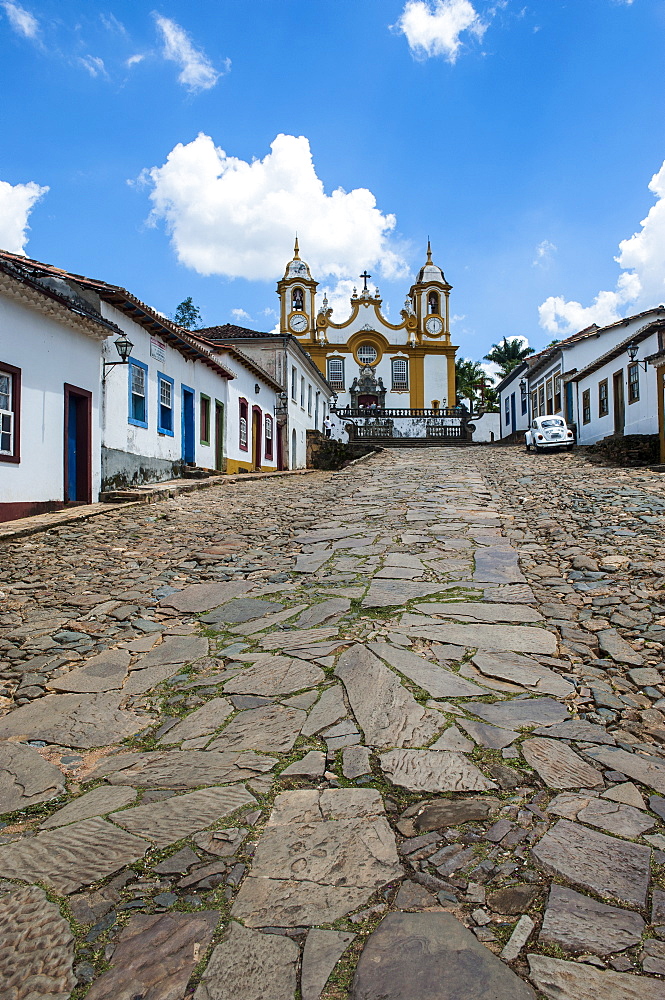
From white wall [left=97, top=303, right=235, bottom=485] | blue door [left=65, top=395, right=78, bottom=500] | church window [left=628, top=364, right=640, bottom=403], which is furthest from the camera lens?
church window [left=628, top=364, right=640, bottom=403]

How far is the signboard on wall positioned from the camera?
15.2m

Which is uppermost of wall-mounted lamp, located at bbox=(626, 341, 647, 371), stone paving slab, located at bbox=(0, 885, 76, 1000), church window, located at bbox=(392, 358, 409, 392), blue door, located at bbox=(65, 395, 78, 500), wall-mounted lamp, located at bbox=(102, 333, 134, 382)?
church window, located at bbox=(392, 358, 409, 392)

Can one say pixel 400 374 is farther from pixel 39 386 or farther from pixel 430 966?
pixel 430 966

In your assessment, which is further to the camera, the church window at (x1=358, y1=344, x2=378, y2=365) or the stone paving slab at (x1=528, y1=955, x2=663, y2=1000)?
the church window at (x1=358, y1=344, x2=378, y2=365)

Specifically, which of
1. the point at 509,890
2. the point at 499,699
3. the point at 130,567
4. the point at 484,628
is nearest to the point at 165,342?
the point at 130,567

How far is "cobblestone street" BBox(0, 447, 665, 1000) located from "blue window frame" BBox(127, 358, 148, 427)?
7.72m

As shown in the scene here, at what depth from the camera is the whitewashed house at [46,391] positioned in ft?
33.3

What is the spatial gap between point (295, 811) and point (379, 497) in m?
9.25

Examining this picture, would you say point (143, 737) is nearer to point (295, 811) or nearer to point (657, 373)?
point (295, 811)

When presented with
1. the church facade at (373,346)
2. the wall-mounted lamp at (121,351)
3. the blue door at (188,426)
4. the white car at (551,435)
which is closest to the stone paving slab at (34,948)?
the wall-mounted lamp at (121,351)

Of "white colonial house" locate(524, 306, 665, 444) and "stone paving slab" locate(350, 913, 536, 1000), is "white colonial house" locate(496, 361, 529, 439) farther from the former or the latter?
"stone paving slab" locate(350, 913, 536, 1000)

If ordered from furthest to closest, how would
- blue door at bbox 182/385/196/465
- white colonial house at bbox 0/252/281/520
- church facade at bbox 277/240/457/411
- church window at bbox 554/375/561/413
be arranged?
church facade at bbox 277/240/457/411
church window at bbox 554/375/561/413
blue door at bbox 182/385/196/465
white colonial house at bbox 0/252/281/520

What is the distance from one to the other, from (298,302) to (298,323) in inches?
58.7

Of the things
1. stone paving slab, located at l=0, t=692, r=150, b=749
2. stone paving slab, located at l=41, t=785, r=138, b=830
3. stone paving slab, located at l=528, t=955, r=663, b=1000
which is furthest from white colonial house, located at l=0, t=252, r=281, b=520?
stone paving slab, located at l=528, t=955, r=663, b=1000
